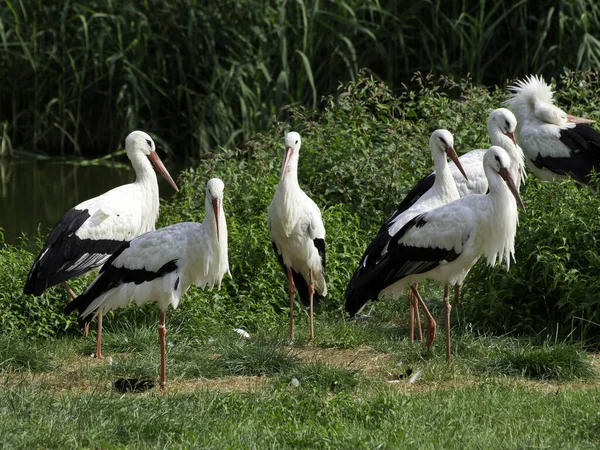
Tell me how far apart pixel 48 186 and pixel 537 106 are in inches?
216

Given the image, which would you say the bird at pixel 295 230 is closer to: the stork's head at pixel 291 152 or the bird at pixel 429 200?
the stork's head at pixel 291 152

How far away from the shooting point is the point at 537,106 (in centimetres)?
834

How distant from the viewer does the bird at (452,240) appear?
5.54m

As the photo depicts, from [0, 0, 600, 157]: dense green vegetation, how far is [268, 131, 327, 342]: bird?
4414 millimetres

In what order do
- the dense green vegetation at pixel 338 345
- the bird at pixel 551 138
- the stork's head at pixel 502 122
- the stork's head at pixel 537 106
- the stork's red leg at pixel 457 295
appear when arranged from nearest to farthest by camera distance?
1. the dense green vegetation at pixel 338 345
2. the stork's red leg at pixel 457 295
3. the stork's head at pixel 502 122
4. the bird at pixel 551 138
5. the stork's head at pixel 537 106

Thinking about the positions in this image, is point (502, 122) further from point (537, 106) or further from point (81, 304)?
point (81, 304)

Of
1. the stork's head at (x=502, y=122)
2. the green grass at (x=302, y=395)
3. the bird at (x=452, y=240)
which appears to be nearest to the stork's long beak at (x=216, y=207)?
the green grass at (x=302, y=395)

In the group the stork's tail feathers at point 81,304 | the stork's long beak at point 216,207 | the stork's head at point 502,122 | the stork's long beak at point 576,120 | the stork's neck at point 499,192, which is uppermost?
the stork's head at point 502,122

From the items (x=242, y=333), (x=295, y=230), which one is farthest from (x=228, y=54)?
(x=242, y=333)

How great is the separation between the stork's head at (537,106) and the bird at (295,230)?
261 centimetres

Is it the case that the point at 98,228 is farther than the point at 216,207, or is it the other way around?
the point at 98,228

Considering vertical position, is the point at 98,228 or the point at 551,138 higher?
the point at 551,138

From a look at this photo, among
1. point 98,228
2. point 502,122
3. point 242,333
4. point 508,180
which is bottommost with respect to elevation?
point 242,333

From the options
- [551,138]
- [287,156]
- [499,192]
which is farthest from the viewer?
[551,138]
